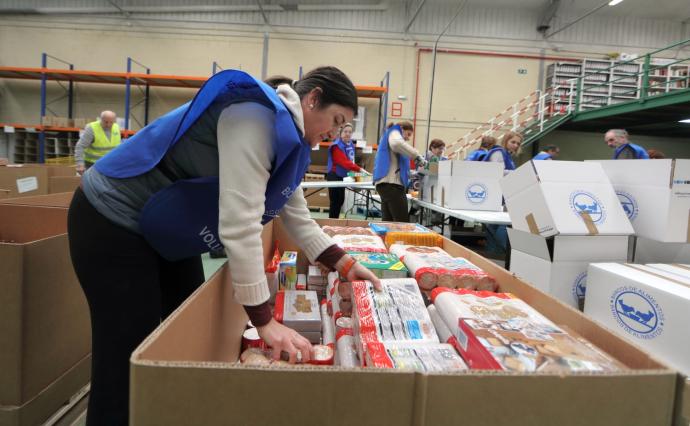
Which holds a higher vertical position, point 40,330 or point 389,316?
point 389,316

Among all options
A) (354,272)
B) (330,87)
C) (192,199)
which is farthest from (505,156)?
(192,199)

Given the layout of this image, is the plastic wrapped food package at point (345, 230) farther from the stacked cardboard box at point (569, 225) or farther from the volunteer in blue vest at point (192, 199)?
the volunteer in blue vest at point (192, 199)

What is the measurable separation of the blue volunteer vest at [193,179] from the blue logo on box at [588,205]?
1.14 meters

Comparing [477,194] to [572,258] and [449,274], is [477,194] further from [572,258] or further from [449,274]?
[449,274]

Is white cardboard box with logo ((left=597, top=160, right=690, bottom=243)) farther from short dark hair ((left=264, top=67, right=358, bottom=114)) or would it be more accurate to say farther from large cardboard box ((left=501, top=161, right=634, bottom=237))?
short dark hair ((left=264, top=67, right=358, bottom=114))

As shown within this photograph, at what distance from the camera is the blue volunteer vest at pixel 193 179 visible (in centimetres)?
80

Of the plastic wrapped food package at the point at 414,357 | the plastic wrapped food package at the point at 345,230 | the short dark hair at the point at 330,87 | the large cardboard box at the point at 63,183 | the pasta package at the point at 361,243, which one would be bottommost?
the plastic wrapped food package at the point at 414,357

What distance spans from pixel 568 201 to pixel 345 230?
0.94 metres

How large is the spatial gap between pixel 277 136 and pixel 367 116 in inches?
372

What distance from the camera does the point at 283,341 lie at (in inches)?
31.1

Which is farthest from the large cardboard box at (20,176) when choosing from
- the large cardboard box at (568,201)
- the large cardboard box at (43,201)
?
the large cardboard box at (568,201)

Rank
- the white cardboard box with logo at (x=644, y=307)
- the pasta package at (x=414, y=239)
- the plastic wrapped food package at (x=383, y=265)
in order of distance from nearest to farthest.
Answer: the white cardboard box with logo at (x=644, y=307) < the plastic wrapped food package at (x=383, y=265) < the pasta package at (x=414, y=239)

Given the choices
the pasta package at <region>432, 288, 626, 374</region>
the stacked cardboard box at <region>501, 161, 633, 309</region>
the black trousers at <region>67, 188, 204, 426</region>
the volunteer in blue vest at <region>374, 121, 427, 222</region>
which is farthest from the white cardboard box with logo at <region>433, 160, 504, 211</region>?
the black trousers at <region>67, 188, 204, 426</region>

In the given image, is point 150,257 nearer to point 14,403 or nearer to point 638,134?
point 14,403
